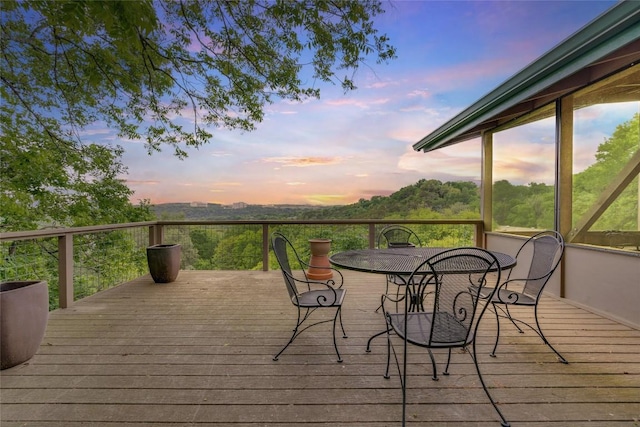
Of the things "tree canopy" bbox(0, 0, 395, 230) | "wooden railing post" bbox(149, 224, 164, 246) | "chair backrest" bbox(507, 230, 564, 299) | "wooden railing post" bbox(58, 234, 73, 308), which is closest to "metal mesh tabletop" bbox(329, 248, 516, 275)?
"chair backrest" bbox(507, 230, 564, 299)

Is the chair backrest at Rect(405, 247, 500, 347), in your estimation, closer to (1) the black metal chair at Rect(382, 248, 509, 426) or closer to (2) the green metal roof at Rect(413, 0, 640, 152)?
(1) the black metal chair at Rect(382, 248, 509, 426)

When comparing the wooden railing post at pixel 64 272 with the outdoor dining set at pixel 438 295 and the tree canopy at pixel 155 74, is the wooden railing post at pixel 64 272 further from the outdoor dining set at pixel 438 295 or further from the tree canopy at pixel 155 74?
the outdoor dining set at pixel 438 295

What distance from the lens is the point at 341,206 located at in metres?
7.28

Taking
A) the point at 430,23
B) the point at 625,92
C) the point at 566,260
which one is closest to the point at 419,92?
the point at 430,23

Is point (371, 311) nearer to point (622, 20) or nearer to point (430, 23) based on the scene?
point (622, 20)

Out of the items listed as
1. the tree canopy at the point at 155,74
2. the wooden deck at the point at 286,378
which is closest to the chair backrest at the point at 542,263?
the wooden deck at the point at 286,378

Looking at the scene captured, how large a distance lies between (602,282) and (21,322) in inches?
205

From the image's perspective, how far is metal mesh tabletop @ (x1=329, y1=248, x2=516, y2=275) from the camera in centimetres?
195

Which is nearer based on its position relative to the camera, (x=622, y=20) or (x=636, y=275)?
(x=622, y=20)

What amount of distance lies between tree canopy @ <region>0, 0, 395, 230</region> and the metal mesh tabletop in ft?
7.14

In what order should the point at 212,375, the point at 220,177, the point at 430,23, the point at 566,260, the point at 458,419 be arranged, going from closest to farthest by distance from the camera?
the point at 458,419, the point at 212,375, the point at 566,260, the point at 430,23, the point at 220,177

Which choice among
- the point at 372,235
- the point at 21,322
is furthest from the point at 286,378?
the point at 372,235

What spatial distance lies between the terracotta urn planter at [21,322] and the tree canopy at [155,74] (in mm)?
1962

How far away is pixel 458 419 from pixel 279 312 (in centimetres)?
206
